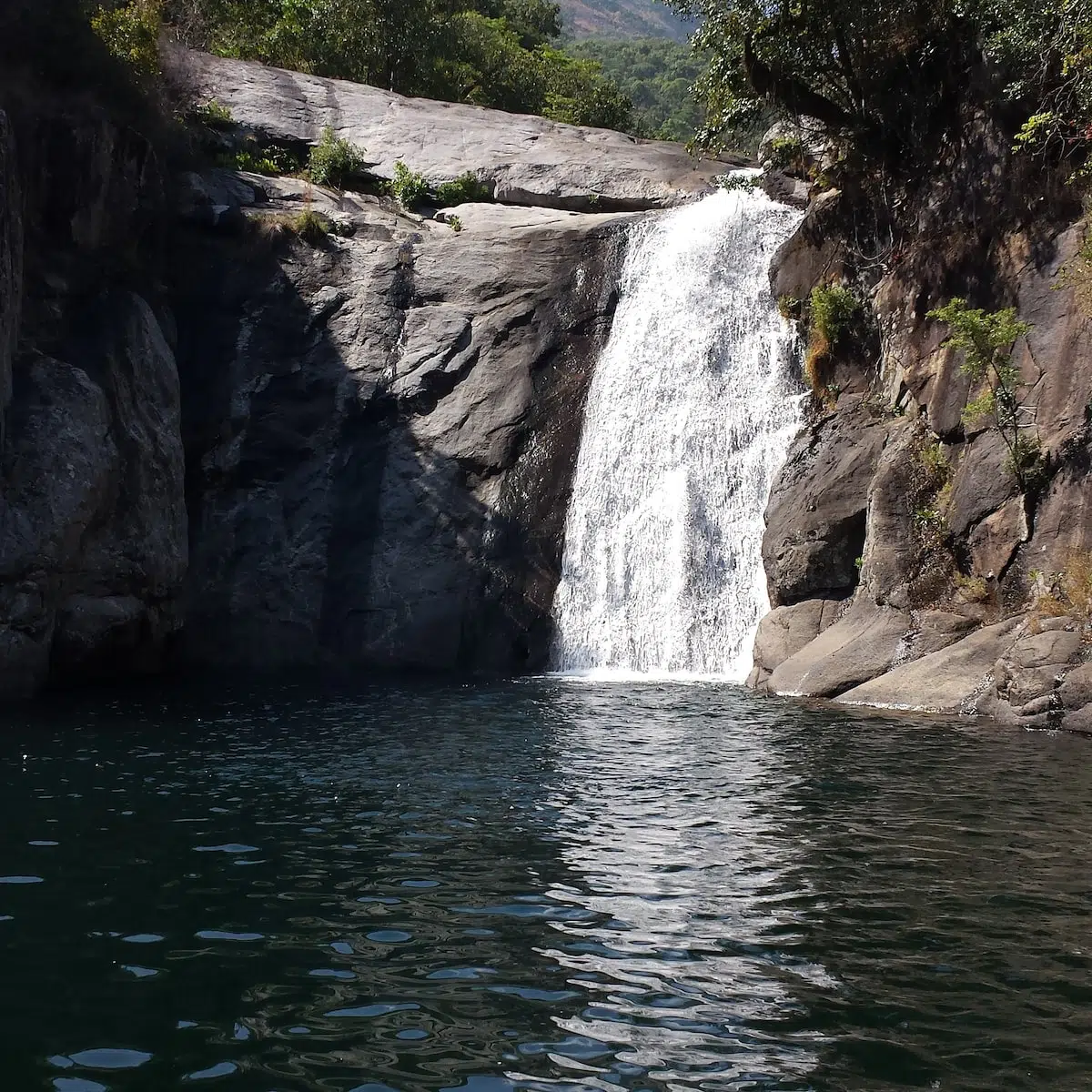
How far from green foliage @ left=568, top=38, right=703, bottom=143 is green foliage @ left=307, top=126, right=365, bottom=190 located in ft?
177

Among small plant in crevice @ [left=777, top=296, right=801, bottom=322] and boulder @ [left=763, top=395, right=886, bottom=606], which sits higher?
small plant in crevice @ [left=777, top=296, right=801, bottom=322]

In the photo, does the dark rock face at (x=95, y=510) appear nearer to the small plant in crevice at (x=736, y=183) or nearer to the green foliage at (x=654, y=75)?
the small plant in crevice at (x=736, y=183)

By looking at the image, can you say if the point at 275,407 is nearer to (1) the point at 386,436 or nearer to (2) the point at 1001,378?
(1) the point at 386,436

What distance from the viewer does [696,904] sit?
822 cm

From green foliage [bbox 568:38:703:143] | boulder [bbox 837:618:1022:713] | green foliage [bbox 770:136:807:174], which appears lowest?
boulder [bbox 837:618:1022:713]

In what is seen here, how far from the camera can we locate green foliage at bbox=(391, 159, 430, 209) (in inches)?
1410

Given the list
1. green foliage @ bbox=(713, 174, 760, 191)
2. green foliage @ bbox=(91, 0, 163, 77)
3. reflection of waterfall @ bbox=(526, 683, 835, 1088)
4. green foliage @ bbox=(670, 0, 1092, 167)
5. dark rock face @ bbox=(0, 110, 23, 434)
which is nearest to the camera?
reflection of waterfall @ bbox=(526, 683, 835, 1088)

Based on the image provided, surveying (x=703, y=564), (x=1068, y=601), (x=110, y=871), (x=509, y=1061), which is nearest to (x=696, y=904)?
(x=509, y=1061)

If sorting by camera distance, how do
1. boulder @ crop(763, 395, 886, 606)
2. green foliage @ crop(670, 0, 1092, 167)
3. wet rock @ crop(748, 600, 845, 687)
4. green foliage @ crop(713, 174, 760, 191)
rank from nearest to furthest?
green foliage @ crop(670, 0, 1092, 167) → wet rock @ crop(748, 600, 845, 687) → boulder @ crop(763, 395, 886, 606) → green foliage @ crop(713, 174, 760, 191)

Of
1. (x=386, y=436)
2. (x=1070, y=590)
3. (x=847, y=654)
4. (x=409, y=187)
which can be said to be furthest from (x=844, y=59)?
(x=409, y=187)

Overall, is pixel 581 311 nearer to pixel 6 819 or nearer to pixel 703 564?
pixel 703 564

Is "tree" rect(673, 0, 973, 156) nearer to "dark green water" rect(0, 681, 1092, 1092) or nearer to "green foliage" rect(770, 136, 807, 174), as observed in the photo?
"green foliage" rect(770, 136, 807, 174)

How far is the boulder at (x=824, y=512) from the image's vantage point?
23094mm

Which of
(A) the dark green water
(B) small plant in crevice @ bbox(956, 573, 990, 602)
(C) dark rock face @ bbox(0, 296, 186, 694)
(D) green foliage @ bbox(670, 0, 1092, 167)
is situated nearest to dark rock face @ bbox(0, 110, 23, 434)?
(C) dark rock face @ bbox(0, 296, 186, 694)
